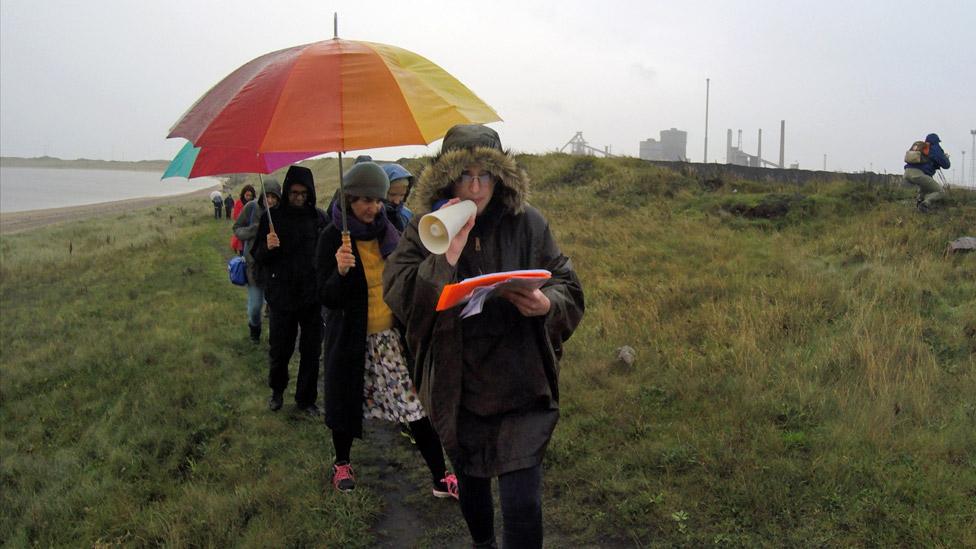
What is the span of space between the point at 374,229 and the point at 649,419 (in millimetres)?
2451

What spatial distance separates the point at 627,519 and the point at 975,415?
8.13ft

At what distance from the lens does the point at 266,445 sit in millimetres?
4863

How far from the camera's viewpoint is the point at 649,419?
4676 mm

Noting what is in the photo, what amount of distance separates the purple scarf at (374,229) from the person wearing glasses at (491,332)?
3.66 ft

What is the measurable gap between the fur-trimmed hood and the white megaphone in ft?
0.70

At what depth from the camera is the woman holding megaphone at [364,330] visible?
3.59 m

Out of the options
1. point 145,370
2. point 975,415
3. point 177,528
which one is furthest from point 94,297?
point 975,415

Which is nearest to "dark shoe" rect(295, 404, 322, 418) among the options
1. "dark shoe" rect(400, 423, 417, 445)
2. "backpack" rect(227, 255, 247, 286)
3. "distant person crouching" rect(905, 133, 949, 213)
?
"dark shoe" rect(400, 423, 417, 445)

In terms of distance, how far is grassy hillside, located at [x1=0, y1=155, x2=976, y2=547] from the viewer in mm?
3559

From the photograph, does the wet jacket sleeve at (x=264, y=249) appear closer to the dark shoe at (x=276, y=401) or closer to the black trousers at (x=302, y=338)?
the black trousers at (x=302, y=338)

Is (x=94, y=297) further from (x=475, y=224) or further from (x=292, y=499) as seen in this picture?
(x=475, y=224)

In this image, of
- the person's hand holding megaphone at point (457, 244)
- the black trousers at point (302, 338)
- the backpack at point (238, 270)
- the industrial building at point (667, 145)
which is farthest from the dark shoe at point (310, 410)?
the industrial building at point (667, 145)

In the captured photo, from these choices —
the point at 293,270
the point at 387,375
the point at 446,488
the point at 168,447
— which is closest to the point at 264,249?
the point at 293,270

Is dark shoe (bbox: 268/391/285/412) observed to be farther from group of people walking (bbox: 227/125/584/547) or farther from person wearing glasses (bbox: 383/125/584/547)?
person wearing glasses (bbox: 383/125/584/547)
